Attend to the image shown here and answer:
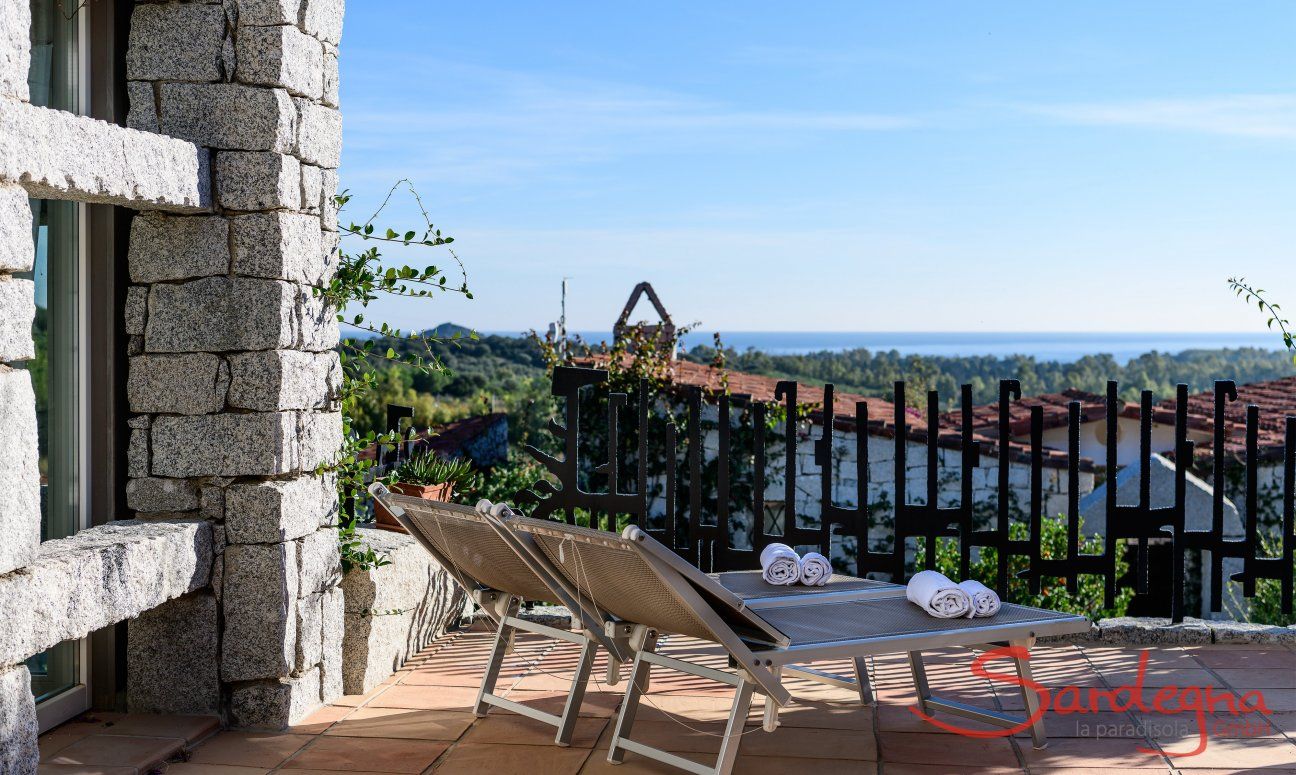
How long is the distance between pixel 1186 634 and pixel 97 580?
415cm

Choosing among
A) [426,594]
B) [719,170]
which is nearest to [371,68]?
[719,170]

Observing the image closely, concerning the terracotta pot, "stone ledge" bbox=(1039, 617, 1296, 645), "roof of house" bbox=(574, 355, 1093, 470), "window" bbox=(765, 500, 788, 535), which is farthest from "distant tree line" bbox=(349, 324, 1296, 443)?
"stone ledge" bbox=(1039, 617, 1296, 645)

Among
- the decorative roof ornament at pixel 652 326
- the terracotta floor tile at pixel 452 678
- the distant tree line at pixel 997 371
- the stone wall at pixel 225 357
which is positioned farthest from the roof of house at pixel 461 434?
the distant tree line at pixel 997 371

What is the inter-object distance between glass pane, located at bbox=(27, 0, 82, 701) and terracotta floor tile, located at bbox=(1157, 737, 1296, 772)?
344 cm

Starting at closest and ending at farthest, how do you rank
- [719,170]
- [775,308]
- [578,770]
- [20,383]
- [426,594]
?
[20,383], [578,770], [426,594], [719,170], [775,308]

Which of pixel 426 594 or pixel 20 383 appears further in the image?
pixel 426 594

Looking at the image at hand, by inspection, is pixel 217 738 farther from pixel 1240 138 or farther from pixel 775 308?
pixel 775 308

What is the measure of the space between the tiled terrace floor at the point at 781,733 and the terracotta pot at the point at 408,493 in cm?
A: 66

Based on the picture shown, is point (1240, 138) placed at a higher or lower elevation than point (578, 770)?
higher

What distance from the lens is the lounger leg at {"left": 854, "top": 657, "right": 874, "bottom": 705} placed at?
4012 mm

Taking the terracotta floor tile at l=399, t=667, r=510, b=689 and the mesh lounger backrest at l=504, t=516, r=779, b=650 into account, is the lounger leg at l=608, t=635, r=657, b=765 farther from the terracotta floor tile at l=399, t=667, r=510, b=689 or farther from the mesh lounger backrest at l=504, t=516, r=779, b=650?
the terracotta floor tile at l=399, t=667, r=510, b=689

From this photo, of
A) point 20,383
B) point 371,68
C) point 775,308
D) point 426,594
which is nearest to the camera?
point 20,383

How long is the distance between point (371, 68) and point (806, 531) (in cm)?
2630

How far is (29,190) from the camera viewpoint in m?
2.93
